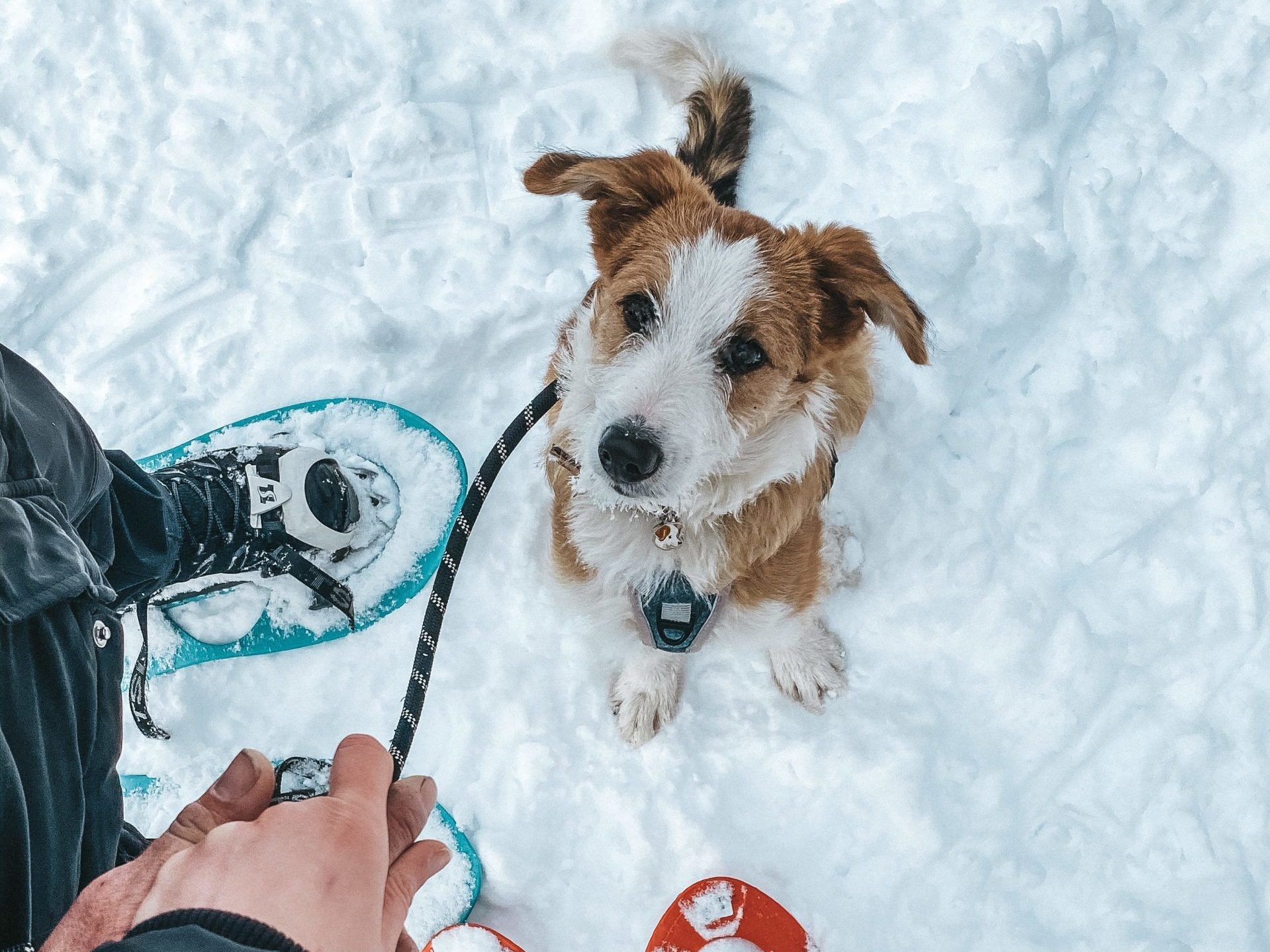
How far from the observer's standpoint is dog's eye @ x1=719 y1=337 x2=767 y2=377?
79.4 inches

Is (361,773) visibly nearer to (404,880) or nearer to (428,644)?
(404,880)

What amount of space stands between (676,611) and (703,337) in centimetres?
77

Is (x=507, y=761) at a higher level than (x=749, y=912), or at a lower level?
higher

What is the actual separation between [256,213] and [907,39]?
2601mm

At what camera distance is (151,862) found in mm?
1021

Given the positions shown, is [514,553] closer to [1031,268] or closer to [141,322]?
[141,322]

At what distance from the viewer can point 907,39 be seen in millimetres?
3232

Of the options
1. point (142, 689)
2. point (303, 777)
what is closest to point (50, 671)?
point (303, 777)

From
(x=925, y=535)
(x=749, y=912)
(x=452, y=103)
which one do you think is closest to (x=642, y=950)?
(x=749, y=912)

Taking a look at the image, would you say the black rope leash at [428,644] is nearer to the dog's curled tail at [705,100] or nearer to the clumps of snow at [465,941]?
the clumps of snow at [465,941]

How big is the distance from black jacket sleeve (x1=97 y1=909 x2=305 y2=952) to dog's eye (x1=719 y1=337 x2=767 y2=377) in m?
1.47

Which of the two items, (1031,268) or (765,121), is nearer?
(1031,268)

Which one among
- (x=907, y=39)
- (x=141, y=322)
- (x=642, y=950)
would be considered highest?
(x=907, y=39)

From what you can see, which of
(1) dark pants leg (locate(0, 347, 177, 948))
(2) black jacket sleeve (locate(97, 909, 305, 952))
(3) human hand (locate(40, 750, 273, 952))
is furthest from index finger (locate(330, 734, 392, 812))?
(1) dark pants leg (locate(0, 347, 177, 948))
